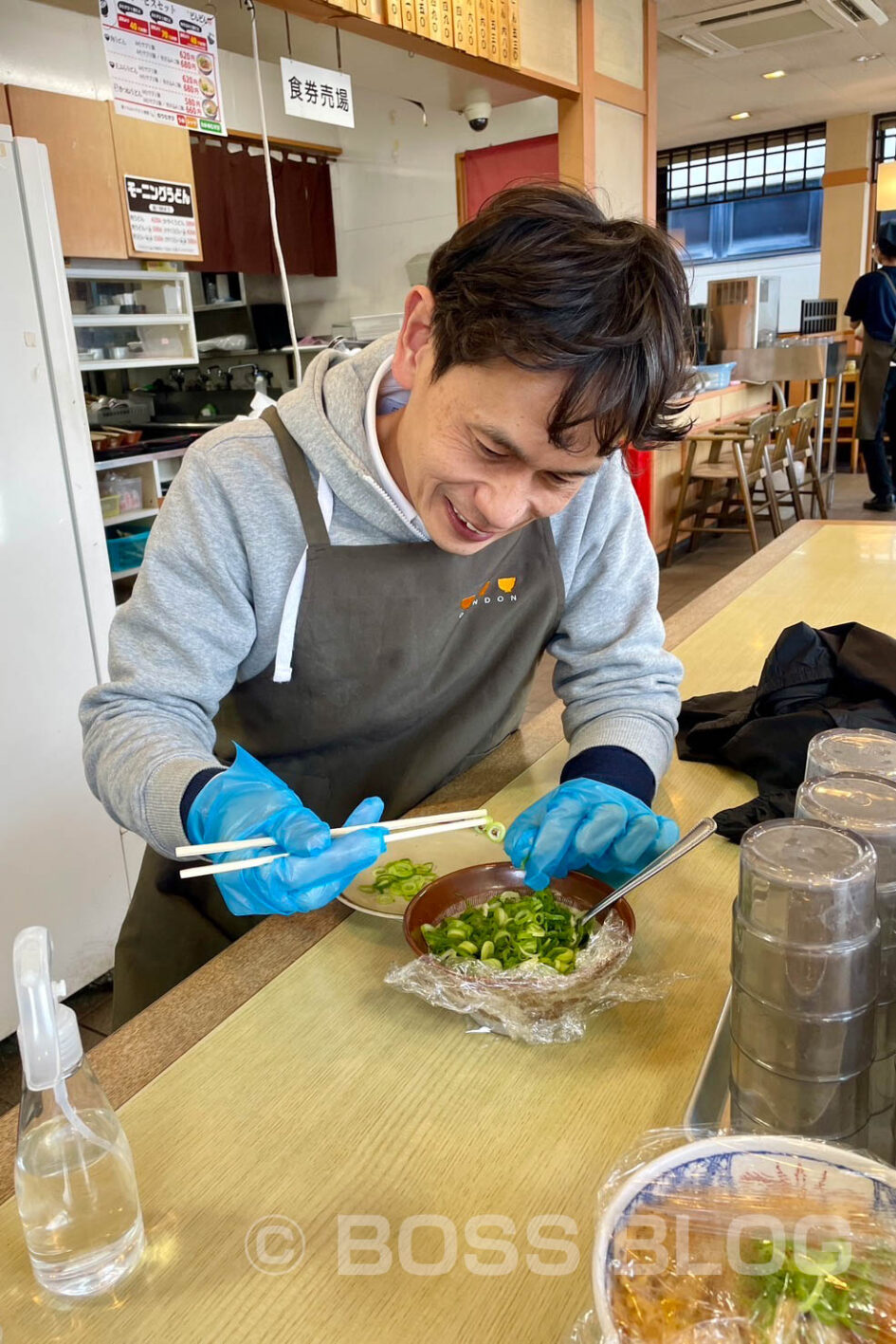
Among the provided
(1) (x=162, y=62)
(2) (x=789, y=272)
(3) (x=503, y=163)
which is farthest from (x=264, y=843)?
(2) (x=789, y=272)

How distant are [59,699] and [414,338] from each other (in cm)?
156

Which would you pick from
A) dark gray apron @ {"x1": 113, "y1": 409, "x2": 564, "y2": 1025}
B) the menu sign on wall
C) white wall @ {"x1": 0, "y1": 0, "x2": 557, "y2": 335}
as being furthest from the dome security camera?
dark gray apron @ {"x1": 113, "y1": 409, "x2": 564, "y2": 1025}

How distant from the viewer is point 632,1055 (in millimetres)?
828

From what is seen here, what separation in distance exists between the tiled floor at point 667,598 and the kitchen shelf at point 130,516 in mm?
1586

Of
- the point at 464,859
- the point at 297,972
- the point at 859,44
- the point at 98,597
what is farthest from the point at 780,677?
the point at 859,44

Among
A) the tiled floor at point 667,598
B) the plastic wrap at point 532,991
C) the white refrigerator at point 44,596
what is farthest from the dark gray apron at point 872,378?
the plastic wrap at point 532,991

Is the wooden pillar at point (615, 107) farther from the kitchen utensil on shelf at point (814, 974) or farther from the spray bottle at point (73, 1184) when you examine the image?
the spray bottle at point (73, 1184)

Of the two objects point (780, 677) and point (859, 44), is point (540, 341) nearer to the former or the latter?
point (780, 677)

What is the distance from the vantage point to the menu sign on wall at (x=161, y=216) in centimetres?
411

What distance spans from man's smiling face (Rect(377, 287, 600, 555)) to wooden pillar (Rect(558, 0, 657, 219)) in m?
4.02

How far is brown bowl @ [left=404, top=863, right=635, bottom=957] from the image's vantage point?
98 centimetres

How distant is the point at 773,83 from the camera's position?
904 cm

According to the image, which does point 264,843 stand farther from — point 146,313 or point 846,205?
point 846,205

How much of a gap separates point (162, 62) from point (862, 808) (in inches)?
111
